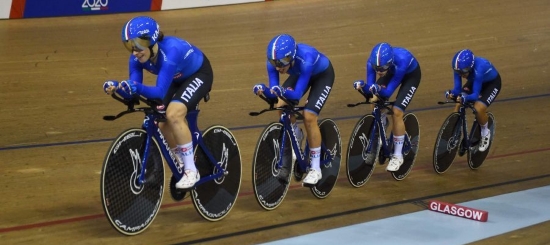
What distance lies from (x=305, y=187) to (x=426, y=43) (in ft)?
21.2

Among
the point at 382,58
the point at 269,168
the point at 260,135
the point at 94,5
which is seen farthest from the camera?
the point at 94,5

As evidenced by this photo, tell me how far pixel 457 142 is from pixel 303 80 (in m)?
2.29

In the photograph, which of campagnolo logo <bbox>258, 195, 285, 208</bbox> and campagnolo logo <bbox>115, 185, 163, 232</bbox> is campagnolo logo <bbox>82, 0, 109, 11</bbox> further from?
campagnolo logo <bbox>115, 185, 163, 232</bbox>

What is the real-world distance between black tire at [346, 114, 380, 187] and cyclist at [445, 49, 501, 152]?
0.93 meters

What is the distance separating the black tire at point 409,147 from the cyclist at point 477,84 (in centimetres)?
40

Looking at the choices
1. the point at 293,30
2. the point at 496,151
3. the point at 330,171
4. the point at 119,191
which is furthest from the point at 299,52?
the point at 293,30

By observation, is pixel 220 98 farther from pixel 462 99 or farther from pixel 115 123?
pixel 462 99

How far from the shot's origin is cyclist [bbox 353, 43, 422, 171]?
6727mm

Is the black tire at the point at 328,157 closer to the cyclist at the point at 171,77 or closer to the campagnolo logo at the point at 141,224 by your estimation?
the cyclist at the point at 171,77

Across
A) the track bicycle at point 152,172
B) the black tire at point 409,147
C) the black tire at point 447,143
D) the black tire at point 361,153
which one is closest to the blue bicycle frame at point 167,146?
the track bicycle at point 152,172

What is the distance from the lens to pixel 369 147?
22.9 feet

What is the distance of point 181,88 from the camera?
5.31 m

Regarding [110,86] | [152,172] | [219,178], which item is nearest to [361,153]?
[219,178]

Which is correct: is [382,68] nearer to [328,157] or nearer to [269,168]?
[328,157]
